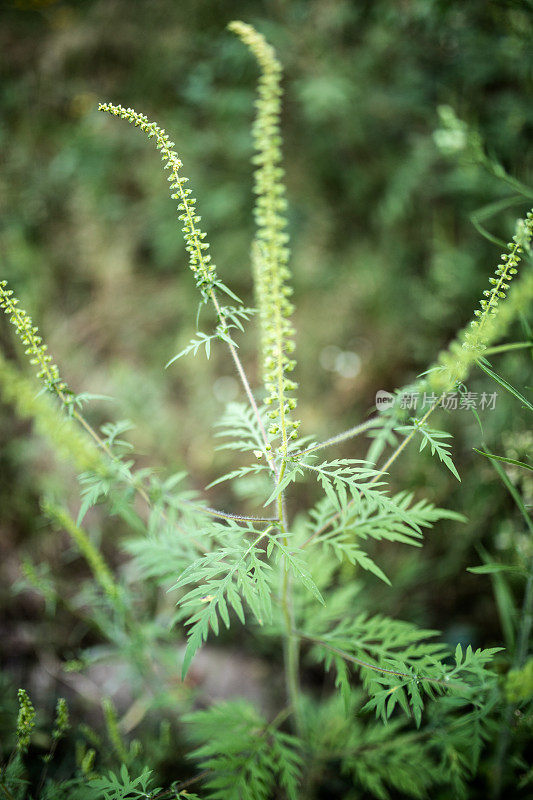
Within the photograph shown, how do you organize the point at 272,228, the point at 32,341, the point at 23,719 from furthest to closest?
the point at 23,719 < the point at 32,341 < the point at 272,228

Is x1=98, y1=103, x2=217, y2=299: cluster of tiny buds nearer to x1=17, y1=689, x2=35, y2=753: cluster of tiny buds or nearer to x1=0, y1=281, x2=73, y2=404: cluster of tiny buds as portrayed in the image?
x1=0, y1=281, x2=73, y2=404: cluster of tiny buds

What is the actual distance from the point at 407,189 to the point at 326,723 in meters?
3.20

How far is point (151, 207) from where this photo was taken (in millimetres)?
3875

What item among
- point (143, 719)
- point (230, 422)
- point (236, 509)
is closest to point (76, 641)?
point (143, 719)

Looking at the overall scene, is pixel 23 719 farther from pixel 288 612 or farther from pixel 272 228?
pixel 272 228

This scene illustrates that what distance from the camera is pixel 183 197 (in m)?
1.00

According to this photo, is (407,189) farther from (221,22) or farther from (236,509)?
(236,509)

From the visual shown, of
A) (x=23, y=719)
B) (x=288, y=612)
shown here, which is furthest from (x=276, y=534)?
(x=23, y=719)

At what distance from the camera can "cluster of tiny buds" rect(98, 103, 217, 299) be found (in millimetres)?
Result: 972

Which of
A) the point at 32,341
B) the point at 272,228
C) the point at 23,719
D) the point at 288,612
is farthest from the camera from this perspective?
the point at 288,612

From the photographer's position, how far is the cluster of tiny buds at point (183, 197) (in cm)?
97

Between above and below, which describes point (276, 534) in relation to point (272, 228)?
below

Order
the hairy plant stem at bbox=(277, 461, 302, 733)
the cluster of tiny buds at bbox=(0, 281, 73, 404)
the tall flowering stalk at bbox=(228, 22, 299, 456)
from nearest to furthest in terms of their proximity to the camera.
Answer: the tall flowering stalk at bbox=(228, 22, 299, 456), the cluster of tiny buds at bbox=(0, 281, 73, 404), the hairy plant stem at bbox=(277, 461, 302, 733)

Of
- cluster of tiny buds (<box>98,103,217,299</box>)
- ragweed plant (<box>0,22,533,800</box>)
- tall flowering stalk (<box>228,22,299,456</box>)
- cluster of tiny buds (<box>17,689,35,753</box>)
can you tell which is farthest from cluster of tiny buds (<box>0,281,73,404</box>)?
cluster of tiny buds (<box>17,689,35,753</box>)
